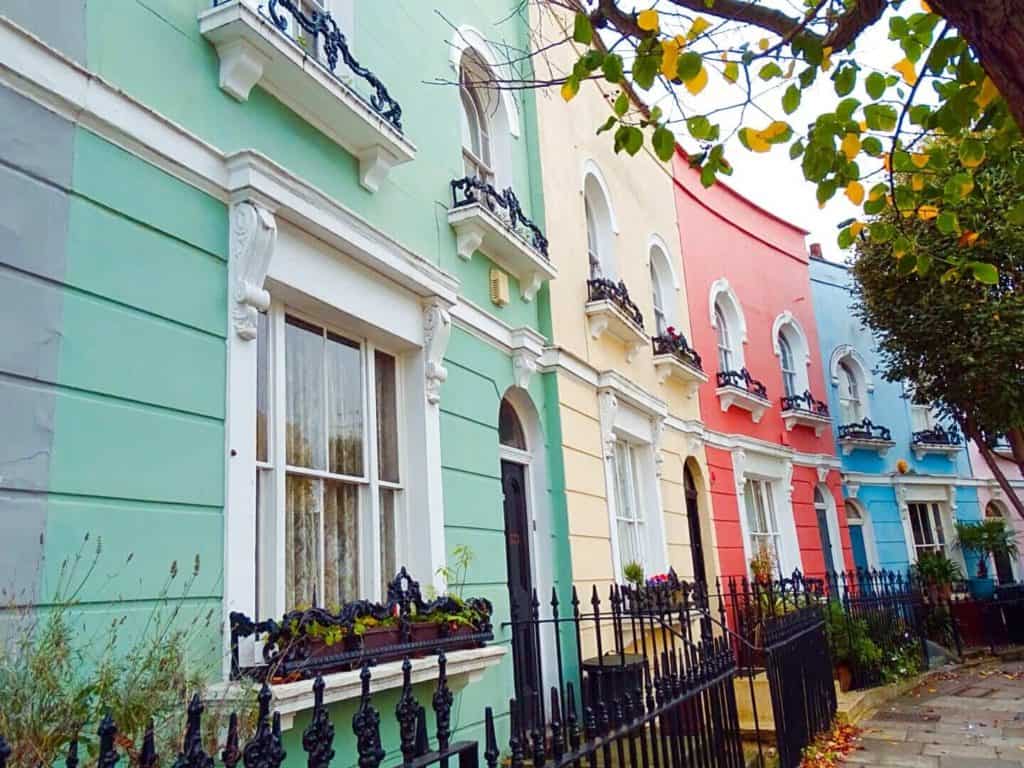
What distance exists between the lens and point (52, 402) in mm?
3146

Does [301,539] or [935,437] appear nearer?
[301,539]

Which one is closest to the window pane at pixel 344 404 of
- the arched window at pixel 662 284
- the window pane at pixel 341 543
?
the window pane at pixel 341 543

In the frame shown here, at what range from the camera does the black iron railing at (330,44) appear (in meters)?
4.68

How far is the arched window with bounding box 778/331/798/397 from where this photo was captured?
1527 cm

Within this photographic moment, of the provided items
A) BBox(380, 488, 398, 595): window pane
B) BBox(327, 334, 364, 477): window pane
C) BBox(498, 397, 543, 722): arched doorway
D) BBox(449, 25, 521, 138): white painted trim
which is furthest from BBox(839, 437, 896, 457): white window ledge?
BBox(327, 334, 364, 477): window pane

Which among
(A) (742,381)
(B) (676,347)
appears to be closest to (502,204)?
(B) (676,347)

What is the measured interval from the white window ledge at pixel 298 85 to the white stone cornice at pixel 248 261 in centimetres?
75

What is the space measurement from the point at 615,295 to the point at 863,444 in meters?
9.33

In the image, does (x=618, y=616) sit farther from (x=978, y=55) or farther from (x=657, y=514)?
(x=978, y=55)

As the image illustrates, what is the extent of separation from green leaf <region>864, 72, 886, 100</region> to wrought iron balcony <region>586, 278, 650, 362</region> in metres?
4.84

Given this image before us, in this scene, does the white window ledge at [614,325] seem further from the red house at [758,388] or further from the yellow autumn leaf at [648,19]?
the yellow autumn leaf at [648,19]

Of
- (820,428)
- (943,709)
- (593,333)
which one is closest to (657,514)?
(593,333)

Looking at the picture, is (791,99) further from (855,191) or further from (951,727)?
(951,727)

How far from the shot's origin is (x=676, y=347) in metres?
10.9
